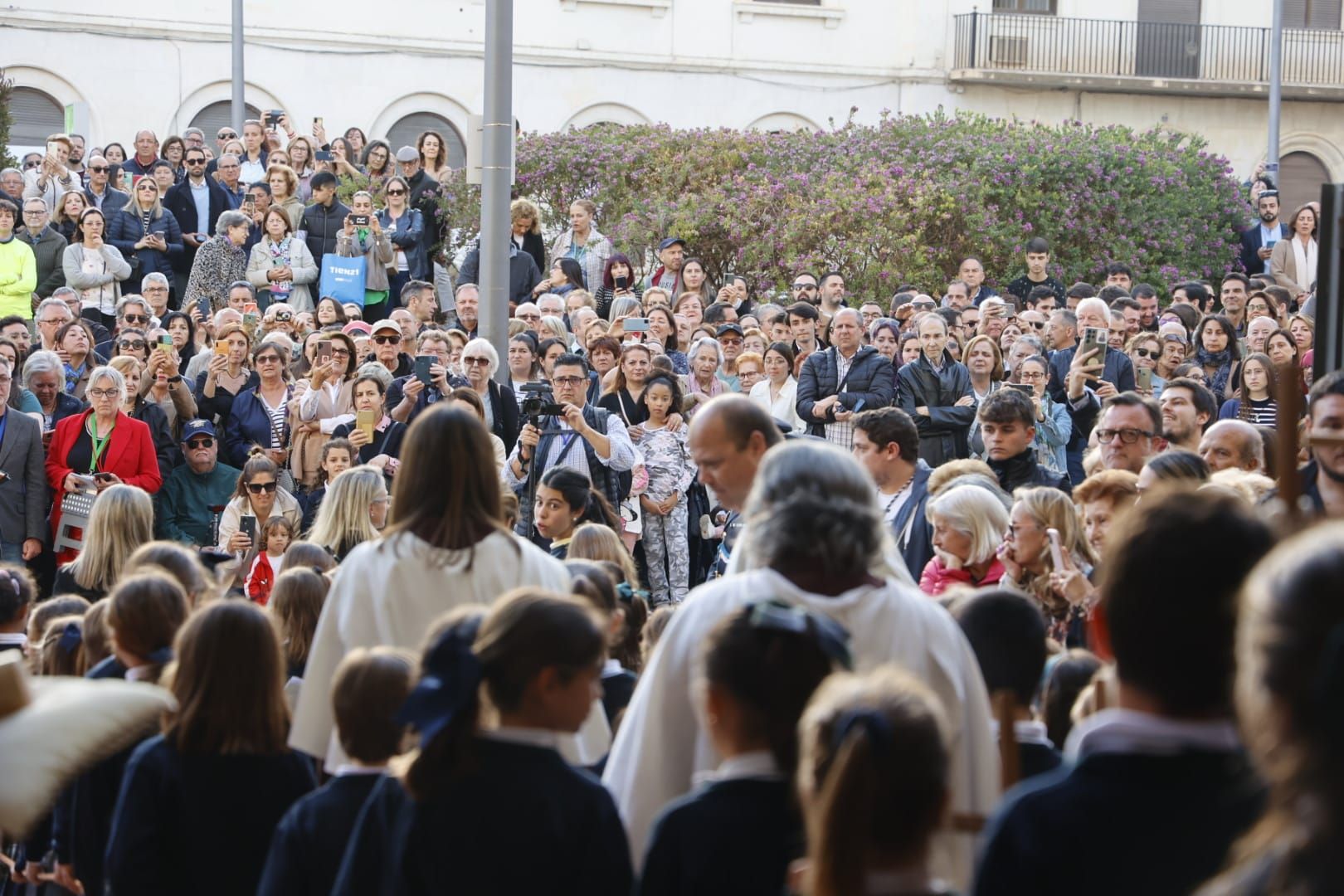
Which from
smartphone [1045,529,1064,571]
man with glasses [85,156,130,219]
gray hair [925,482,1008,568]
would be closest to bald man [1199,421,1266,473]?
gray hair [925,482,1008,568]

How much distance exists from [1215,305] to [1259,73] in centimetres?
1663

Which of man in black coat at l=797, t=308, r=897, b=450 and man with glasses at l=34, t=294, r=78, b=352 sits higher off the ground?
man with glasses at l=34, t=294, r=78, b=352

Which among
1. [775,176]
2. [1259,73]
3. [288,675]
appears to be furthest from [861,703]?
[1259,73]

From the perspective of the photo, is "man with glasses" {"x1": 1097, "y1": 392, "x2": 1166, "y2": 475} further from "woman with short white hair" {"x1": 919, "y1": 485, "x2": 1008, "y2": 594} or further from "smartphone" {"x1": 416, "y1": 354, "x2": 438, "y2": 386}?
"smartphone" {"x1": 416, "y1": 354, "x2": 438, "y2": 386}

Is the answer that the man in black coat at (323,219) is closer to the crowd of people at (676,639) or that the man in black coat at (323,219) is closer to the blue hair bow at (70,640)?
the crowd of people at (676,639)

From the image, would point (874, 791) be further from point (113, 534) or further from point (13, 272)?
point (13, 272)

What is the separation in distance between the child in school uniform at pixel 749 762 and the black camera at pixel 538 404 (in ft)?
23.9

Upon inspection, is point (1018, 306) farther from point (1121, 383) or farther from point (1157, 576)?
point (1157, 576)

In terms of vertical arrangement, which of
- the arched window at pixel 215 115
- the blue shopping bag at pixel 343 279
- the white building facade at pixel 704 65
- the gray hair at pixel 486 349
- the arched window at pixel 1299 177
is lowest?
the gray hair at pixel 486 349

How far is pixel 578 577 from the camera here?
5652mm

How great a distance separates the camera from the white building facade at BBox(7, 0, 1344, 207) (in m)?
29.0

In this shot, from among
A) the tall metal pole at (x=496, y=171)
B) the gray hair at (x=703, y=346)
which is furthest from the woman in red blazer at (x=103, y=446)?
the gray hair at (x=703, y=346)

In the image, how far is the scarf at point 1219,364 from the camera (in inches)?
508

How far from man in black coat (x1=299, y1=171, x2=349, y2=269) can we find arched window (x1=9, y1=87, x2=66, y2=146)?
47.2 ft
